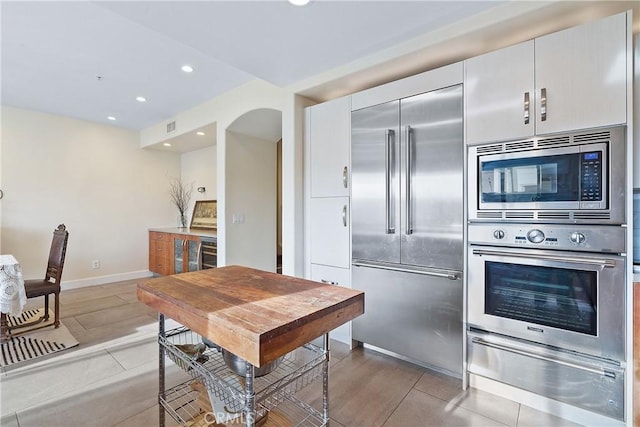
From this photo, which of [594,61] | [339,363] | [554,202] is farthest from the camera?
[339,363]

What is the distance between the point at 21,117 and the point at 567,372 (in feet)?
22.3

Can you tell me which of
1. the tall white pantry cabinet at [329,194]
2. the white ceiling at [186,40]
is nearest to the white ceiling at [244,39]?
the white ceiling at [186,40]

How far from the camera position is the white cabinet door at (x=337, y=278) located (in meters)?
2.74

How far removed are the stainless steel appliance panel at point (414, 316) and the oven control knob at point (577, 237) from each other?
0.70 m

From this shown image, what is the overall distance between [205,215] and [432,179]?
4.39 metres

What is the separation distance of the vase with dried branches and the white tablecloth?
10.3 ft

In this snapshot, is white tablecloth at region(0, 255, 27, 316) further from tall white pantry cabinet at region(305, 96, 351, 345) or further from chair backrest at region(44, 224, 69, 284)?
tall white pantry cabinet at region(305, 96, 351, 345)

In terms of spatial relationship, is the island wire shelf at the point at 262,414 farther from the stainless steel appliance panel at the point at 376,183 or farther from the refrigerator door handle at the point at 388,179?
the refrigerator door handle at the point at 388,179

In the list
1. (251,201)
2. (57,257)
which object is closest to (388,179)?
(251,201)

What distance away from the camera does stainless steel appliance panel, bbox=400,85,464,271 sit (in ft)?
6.93

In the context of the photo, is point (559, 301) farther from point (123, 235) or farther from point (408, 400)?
point (123, 235)

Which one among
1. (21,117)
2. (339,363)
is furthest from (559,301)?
(21,117)

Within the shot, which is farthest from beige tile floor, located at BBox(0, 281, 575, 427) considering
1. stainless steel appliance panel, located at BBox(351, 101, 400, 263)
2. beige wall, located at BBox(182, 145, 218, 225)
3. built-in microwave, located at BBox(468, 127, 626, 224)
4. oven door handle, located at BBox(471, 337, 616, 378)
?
beige wall, located at BBox(182, 145, 218, 225)

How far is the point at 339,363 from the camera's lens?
2.49 metres
